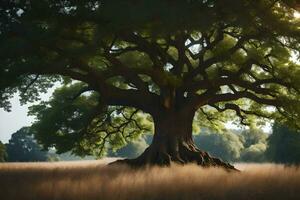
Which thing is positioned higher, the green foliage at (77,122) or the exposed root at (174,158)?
the green foliage at (77,122)

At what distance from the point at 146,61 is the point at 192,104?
357cm

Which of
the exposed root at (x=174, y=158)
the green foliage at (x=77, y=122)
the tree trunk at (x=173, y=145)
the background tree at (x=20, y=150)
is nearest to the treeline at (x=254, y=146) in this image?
the exposed root at (x=174, y=158)

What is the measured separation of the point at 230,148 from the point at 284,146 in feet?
107

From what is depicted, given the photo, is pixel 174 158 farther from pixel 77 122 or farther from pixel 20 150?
pixel 20 150

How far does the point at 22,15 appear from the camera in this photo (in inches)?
640

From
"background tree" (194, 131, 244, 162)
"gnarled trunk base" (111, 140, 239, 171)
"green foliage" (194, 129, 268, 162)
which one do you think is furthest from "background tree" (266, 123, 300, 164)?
"background tree" (194, 131, 244, 162)

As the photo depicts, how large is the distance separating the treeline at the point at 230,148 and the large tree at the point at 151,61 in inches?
153

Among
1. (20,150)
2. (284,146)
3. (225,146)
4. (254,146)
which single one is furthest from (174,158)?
(225,146)

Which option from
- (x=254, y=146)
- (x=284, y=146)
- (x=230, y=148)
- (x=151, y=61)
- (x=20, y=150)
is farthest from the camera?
(x=230, y=148)

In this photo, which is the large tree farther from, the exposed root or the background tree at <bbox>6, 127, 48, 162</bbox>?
the background tree at <bbox>6, 127, 48, 162</bbox>

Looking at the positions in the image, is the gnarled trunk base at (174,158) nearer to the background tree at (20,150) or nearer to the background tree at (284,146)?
the background tree at (284,146)

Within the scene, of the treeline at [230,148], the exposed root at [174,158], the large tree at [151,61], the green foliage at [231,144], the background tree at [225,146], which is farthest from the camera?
the background tree at [225,146]

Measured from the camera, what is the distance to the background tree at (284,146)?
46781mm

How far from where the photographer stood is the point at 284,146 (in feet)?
161
